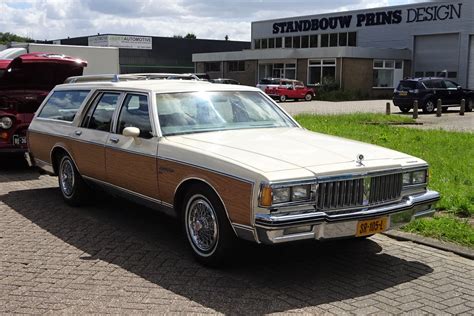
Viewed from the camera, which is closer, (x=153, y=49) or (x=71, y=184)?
(x=71, y=184)

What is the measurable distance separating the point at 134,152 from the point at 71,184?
6.47 ft

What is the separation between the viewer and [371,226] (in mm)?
4836

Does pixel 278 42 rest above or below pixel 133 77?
above

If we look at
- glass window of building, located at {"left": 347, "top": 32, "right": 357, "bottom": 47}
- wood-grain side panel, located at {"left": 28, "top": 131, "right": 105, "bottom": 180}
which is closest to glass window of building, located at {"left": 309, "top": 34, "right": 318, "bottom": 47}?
glass window of building, located at {"left": 347, "top": 32, "right": 357, "bottom": 47}

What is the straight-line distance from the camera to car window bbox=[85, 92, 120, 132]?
6.61 m

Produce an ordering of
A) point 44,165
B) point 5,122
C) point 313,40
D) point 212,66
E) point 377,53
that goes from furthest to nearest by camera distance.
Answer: point 212,66
point 313,40
point 377,53
point 5,122
point 44,165

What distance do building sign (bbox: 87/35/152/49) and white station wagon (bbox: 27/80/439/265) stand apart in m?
65.5

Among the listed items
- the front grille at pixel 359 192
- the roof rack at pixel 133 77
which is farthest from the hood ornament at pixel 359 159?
the roof rack at pixel 133 77

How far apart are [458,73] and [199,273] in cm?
4407

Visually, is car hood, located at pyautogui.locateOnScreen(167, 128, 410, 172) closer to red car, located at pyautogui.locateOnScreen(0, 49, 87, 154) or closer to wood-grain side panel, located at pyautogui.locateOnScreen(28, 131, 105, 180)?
wood-grain side panel, located at pyautogui.locateOnScreen(28, 131, 105, 180)

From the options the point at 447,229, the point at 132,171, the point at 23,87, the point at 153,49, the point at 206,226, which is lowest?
the point at 447,229

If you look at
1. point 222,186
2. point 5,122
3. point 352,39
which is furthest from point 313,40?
point 222,186

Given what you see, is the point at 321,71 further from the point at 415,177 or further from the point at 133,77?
the point at 415,177

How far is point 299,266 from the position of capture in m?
5.22
